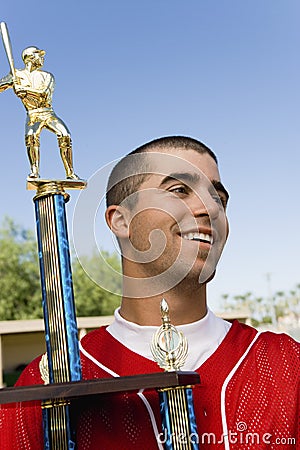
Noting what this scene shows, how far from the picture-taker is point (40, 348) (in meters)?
15.4

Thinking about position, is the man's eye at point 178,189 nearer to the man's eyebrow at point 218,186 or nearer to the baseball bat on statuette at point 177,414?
the man's eyebrow at point 218,186

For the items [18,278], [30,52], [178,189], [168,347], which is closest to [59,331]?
[168,347]

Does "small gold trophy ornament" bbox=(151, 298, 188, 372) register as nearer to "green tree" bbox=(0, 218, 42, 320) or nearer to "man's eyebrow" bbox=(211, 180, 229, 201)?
"man's eyebrow" bbox=(211, 180, 229, 201)

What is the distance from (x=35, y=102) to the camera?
1.68 meters

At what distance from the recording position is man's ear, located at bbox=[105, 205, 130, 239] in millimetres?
1859

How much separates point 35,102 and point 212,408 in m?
0.87

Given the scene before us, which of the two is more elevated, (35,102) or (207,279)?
(35,102)

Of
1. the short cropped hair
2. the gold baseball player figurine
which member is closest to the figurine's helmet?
the gold baseball player figurine

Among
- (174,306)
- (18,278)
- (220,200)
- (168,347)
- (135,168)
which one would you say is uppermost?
(18,278)

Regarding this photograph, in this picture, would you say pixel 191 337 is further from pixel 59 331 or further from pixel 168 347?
pixel 59 331

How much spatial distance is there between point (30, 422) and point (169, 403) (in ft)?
1.31

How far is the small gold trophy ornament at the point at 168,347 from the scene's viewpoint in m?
1.59

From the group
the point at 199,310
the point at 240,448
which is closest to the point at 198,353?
the point at 199,310

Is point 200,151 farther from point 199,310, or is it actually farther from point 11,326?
point 11,326
